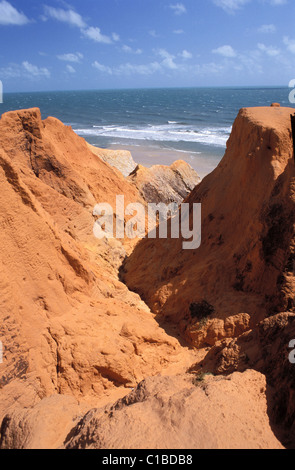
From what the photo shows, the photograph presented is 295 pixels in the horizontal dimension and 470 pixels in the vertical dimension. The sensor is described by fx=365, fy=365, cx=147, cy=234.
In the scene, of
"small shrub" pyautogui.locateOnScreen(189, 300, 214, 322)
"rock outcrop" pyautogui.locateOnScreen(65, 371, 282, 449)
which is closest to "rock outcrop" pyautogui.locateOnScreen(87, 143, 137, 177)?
"small shrub" pyautogui.locateOnScreen(189, 300, 214, 322)

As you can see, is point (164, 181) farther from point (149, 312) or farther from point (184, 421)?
point (184, 421)

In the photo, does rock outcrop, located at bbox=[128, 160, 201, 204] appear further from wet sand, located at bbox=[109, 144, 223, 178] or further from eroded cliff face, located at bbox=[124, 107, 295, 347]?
wet sand, located at bbox=[109, 144, 223, 178]

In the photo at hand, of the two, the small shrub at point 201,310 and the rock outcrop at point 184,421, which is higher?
the rock outcrop at point 184,421

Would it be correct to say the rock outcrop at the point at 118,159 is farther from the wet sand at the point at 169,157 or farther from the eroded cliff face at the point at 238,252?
the wet sand at the point at 169,157

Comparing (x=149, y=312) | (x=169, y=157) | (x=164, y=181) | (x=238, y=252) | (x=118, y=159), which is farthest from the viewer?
(x=169, y=157)

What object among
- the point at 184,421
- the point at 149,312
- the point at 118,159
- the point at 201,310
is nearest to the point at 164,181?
the point at 118,159

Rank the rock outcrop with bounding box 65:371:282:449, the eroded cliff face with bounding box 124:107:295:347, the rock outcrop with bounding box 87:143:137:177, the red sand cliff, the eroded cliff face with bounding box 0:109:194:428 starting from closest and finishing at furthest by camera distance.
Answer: the rock outcrop with bounding box 65:371:282:449 → the red sand cliff → the eroded cliff face with bounding box 0:109:194:428 → the eroded cliff face with bounding box 124:107:295:347 → the rock outcrop with bounding box 87:143:137:177

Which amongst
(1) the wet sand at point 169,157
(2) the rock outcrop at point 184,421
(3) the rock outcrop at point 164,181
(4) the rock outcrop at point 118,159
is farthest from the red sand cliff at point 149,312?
(1) the wet sand at point 169,157
